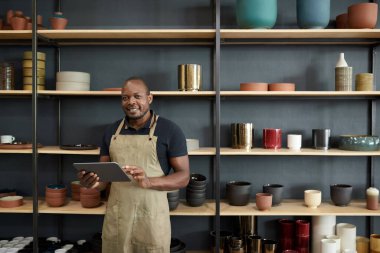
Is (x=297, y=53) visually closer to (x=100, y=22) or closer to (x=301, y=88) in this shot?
(x=301, y=88)

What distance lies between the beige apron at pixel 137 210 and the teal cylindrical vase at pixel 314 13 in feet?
4.85

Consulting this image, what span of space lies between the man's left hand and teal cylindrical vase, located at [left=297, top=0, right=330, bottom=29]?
1.75 metres

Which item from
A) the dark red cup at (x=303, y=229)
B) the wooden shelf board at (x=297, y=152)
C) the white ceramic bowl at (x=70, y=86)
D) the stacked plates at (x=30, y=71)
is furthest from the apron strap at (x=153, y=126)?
the dark red cup at (x=303, y=229)

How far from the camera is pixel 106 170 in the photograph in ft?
6.72

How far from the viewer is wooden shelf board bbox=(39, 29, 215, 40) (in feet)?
9.78

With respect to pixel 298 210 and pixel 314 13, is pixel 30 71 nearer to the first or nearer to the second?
pixel 314 13

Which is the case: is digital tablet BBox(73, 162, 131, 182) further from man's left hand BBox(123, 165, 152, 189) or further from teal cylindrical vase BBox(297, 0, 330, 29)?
teal cylindrical vase BBox(297, 0, 330, 29)

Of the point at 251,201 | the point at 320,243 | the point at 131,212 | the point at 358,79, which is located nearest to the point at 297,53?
the point at 358,79

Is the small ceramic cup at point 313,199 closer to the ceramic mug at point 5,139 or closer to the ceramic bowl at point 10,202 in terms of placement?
the ceramic bowl at point 10,202

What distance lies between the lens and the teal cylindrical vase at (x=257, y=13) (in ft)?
9.66

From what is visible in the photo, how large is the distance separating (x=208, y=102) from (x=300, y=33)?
0.92 metres

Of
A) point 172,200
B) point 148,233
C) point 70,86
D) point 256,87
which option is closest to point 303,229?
point 172,200

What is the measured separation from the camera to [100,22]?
343cm

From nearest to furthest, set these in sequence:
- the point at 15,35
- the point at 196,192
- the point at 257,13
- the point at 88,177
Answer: the point at 88,177, the point at 257,13, the point at 196,192, the point at 15,35
